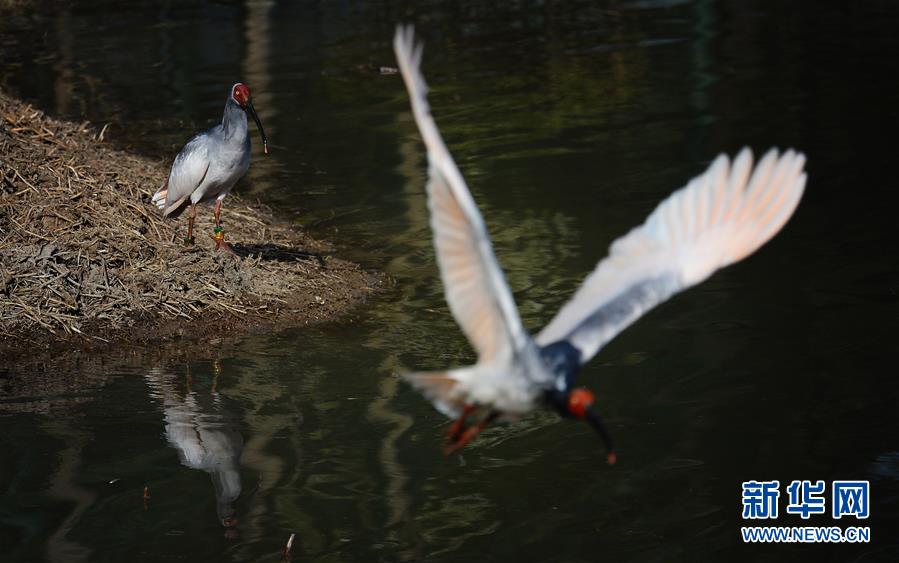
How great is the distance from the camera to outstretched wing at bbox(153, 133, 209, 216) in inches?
409

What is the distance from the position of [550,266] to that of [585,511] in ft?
13.9

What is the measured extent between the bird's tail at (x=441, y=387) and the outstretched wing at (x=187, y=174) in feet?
17.1

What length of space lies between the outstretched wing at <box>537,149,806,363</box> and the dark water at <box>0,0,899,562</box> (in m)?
1.29

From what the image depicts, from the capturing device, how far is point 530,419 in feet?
26.1

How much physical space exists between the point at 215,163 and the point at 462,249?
564 cm

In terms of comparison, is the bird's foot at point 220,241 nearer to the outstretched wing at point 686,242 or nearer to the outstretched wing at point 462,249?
the outstretched wing at point 686,242

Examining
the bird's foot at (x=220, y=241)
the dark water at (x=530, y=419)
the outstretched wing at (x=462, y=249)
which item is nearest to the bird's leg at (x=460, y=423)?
the outstretched wing at (x=462, y=249)

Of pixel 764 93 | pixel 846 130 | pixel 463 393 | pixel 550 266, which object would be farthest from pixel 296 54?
pixel 463 393

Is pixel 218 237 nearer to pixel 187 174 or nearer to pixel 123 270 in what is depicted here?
pixel 187 174

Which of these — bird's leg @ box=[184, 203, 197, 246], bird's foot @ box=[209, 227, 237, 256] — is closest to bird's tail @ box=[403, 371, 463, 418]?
bird's foot @ box=[209, 227, 237, 256]

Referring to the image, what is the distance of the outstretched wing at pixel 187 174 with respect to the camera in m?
10.4

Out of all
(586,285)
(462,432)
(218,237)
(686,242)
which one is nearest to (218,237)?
(218,237)

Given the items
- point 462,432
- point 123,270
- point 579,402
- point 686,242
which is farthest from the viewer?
point 123,270

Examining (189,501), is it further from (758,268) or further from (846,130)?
(846,130)
